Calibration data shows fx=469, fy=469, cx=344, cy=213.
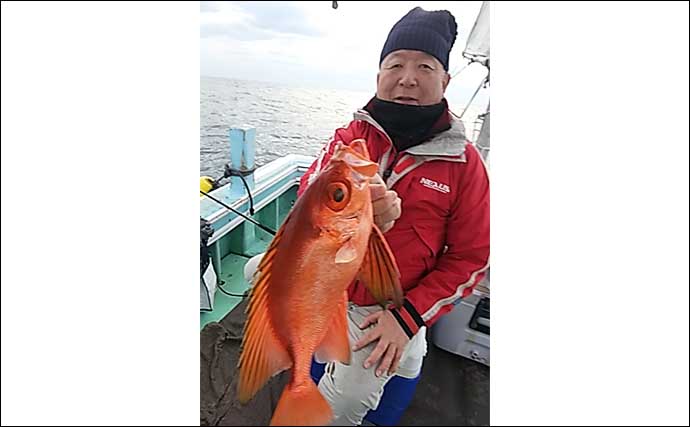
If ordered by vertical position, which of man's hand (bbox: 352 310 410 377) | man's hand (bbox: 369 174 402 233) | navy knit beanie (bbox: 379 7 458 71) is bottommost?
man's hand (bbox: 352 310 410 377)

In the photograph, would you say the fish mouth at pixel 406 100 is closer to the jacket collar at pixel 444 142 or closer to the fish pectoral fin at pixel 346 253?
the jacket collar at pixel 444 142

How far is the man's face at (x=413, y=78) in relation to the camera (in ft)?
1.51

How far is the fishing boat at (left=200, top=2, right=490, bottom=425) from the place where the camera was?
455mm

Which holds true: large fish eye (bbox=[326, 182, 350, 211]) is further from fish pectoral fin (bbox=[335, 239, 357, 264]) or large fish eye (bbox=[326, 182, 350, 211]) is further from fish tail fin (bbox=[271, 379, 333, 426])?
fish tail fin (bbox=[271, 379, 333, 426])

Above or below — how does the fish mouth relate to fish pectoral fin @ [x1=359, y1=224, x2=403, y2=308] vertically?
above

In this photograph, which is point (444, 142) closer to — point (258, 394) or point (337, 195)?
point (337, 195)

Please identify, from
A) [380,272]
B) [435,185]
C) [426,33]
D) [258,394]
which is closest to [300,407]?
[258,394]

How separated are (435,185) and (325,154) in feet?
0.37

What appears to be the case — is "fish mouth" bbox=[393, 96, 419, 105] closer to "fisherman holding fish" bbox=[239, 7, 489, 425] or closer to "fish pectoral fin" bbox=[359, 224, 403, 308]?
"fisherman holding fish" bbox=[239, 7, 489, 425]

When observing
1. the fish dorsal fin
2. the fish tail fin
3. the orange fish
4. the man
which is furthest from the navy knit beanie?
the fish tail fin

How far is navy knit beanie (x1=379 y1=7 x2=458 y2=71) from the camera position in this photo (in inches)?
18.0
